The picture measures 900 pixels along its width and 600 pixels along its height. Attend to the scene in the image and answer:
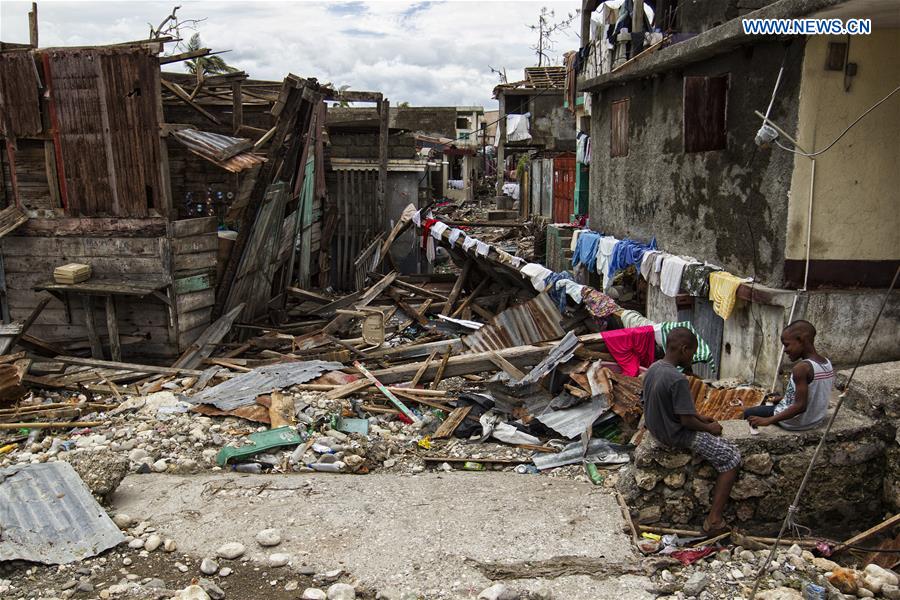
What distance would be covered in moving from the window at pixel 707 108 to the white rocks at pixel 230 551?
22.9 feet

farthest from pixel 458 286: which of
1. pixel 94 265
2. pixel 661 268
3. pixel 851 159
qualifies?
pixel 851 159

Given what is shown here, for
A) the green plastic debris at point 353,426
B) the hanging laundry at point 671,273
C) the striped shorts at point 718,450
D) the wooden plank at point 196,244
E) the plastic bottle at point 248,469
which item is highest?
the wooden plank at point 196,244

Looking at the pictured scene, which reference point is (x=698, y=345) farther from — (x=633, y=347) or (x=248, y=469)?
(x=248, y=469)

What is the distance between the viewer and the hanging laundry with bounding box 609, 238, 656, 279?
1089 cm

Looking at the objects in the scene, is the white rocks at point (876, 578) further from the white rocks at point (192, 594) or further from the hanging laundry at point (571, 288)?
the hanging laundry at point (571, 288)

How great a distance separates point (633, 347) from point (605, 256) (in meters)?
4.14

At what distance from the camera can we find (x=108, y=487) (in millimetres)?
5930

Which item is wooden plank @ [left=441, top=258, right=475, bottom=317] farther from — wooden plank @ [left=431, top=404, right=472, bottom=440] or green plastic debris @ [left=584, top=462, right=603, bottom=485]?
green plastic debris @ [left=584, top=462, right=603, bottom=485]

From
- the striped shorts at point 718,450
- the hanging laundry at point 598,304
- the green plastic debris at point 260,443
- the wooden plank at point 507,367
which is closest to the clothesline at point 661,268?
the hanging laundry at point 598,304

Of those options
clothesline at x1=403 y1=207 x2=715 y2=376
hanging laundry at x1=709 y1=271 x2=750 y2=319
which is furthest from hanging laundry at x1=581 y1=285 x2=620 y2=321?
hanging laundry at x1=709 y1=271 x2=750 y2=319

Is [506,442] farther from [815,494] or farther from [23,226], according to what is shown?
[23,226]

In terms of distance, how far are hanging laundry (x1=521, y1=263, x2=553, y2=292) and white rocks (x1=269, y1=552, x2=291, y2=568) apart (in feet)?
22.0

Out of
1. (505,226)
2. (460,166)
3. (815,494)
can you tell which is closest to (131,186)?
(815,494)

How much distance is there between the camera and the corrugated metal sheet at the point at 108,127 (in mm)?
9680
